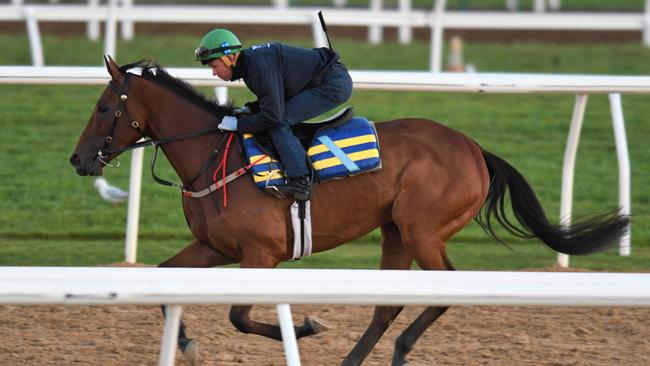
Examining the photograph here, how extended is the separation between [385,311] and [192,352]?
35.8 inches

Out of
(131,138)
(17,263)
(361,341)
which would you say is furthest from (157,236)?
(361,341)

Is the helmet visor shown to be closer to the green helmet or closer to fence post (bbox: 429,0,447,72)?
the green helmet

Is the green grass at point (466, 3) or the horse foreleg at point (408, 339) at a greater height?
the green grass at point (466, 3)

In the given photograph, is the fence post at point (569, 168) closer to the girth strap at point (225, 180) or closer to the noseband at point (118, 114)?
the girth strap at point (225, 180)

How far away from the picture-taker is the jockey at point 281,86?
5.27m

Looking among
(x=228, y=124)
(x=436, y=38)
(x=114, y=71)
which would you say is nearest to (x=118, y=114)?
(x=114, y=71)

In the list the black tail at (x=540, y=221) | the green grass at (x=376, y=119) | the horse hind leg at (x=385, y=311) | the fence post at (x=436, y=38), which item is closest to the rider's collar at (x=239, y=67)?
the horse hind leg at (x=385, y=311)

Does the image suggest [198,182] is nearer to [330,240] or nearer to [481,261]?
[330,240]

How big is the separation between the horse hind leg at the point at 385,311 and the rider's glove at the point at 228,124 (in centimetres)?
90

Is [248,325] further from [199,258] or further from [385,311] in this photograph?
[385,311]

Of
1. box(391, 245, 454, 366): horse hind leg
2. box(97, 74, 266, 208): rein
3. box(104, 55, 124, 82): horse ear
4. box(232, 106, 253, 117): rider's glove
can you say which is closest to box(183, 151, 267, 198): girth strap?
box(97, 74, 266, 208): rein

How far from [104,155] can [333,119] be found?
43.2 inches

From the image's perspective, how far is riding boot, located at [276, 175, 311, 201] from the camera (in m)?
5.30

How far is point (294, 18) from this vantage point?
11578 millimetres
